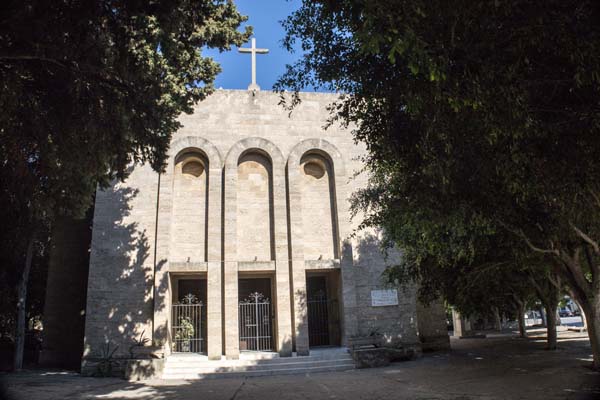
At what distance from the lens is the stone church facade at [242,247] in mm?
16578

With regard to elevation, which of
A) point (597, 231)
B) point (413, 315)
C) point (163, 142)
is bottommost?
point (413, 315)

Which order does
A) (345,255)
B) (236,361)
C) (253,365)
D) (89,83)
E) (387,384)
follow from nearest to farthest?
(89,83), (387,384), (253,365), (236,361), (345,255)

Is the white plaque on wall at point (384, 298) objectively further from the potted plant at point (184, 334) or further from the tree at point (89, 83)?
the tree at point (89, 83)

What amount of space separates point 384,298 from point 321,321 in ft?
10.3

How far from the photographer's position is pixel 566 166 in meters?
6.61

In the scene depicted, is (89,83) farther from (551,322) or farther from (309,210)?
(551,322)

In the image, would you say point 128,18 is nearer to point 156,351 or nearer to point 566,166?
point 566,166

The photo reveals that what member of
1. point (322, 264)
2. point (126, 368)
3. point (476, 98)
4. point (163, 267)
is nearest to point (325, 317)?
point (322, 264)

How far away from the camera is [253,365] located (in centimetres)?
1519

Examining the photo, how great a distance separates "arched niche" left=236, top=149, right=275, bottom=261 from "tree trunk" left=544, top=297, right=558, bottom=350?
11894 mm

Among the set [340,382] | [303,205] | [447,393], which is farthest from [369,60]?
[303,205]

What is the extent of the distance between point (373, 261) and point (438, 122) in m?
12.2

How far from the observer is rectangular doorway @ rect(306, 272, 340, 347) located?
1873cm

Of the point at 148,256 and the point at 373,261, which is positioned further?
the point at 373,261
